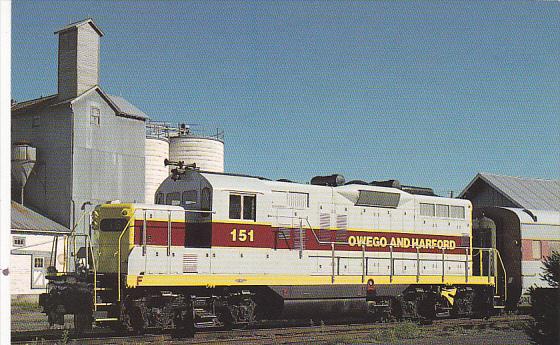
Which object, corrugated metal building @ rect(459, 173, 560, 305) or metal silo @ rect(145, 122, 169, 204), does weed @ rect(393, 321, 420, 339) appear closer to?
corrugated metal building @ rect(459, 173, 560, 305)

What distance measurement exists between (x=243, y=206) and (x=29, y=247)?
536 inches

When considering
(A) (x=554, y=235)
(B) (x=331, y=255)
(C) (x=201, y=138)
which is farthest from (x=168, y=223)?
(C) (x=201, y=138)

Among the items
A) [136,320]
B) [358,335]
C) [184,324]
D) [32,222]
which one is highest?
[32,222]

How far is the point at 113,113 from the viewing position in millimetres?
24891

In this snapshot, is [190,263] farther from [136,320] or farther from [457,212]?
[457,212]

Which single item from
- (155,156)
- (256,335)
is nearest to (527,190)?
(155,156)

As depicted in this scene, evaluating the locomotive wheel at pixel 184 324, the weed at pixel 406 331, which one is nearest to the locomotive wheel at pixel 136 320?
the locomotive wheel at pixel 184 324

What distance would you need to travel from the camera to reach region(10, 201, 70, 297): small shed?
73.8 feet

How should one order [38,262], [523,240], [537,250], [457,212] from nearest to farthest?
[457,212], [523,240], [537,250], [38,262]

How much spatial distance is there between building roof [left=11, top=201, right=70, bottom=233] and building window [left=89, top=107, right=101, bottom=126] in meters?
3.74

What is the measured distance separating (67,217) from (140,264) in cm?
1251

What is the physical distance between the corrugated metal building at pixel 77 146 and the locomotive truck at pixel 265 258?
1004 centimetres

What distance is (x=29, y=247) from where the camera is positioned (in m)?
23.1

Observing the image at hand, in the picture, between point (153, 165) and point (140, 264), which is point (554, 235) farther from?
point (153, 165)
